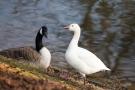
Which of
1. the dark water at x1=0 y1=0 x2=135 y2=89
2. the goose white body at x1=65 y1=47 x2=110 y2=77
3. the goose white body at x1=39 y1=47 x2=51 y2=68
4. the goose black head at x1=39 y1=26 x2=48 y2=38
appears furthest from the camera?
the dark water at x1=0 y1=0 x2=135 y2=89

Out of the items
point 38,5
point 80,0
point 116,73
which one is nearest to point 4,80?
point 116,73

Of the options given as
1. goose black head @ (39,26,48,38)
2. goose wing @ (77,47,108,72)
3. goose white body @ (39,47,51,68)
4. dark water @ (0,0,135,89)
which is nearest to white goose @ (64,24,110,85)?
goose wing @ (77,47,108,72)

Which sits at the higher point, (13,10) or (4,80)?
(4,80)

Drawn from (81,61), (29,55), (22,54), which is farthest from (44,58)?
(81,61)

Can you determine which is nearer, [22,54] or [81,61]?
[81,61]

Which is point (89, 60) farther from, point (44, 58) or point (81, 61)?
point (44, 58)

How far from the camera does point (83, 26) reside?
52.7 ft

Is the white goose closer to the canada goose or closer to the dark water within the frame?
the canada goose

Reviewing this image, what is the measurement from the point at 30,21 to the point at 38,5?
3.01m

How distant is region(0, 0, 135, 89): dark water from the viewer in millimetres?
12163

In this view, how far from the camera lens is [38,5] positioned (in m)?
Result: 19.4

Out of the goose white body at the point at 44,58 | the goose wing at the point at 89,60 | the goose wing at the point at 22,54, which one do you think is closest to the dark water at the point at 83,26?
the goose white body at the point at 44,58

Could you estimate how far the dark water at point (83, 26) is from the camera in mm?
12163

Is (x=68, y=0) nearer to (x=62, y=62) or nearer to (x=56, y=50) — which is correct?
(x=56, y=50)
